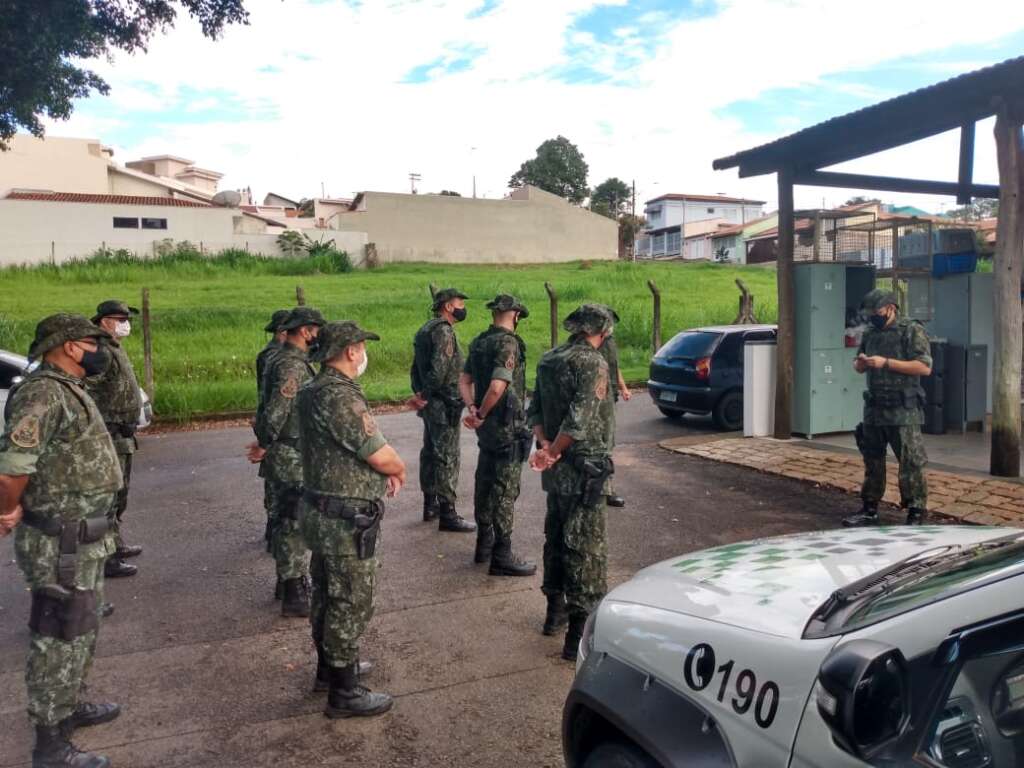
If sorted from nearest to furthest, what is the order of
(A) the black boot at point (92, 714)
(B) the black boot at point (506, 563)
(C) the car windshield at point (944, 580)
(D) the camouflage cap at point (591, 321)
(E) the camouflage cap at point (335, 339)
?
1. (C) the car windshield at point (944, 580)
2. (A) the black boot at point (92, 714)
3. (E) the camouflage cap at point (335, 339)
4. (D) the camouflage cap at point (591, 321)
5. (B) the black boot at point (506, 563)

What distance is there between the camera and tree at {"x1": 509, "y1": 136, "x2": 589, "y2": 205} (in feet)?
238

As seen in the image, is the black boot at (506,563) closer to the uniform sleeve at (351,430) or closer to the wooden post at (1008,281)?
the uniform sleeve at (351,430)

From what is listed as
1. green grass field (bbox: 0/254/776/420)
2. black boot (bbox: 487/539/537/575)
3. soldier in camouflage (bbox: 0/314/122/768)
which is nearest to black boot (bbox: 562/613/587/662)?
black boot (bbox: 487/539/537/575)

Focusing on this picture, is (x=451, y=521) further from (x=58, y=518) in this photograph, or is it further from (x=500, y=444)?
(x=58, y=518)

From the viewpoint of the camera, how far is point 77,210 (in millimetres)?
36188

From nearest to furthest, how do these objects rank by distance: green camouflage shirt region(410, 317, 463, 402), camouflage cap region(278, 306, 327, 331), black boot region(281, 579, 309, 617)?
1. black boot region(281, 579, 309, 617)
2. camouflage cap region(278, 306, 327, 331)
3. green camouflage shirt region(410, 317, 463, 402)

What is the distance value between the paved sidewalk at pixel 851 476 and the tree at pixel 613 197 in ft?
211

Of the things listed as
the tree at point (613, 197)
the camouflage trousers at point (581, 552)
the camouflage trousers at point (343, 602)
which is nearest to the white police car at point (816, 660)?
the camouflage trousers at point (343, 602)

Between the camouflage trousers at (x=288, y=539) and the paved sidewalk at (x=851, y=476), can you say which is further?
the paved sidewalk at (x=851, y=476)

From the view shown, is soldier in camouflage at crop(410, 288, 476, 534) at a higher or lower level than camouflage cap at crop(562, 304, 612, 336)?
lower

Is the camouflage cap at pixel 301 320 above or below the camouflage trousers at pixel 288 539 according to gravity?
above

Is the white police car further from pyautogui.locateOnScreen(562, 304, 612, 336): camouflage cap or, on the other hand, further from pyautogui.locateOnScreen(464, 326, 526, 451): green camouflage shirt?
pyautogui.locateOnScreen(464, 326, 526, 451): green camouflage shirt

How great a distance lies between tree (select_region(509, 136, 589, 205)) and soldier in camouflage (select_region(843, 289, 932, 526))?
222ft

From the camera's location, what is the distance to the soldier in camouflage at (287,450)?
16.5 feet
